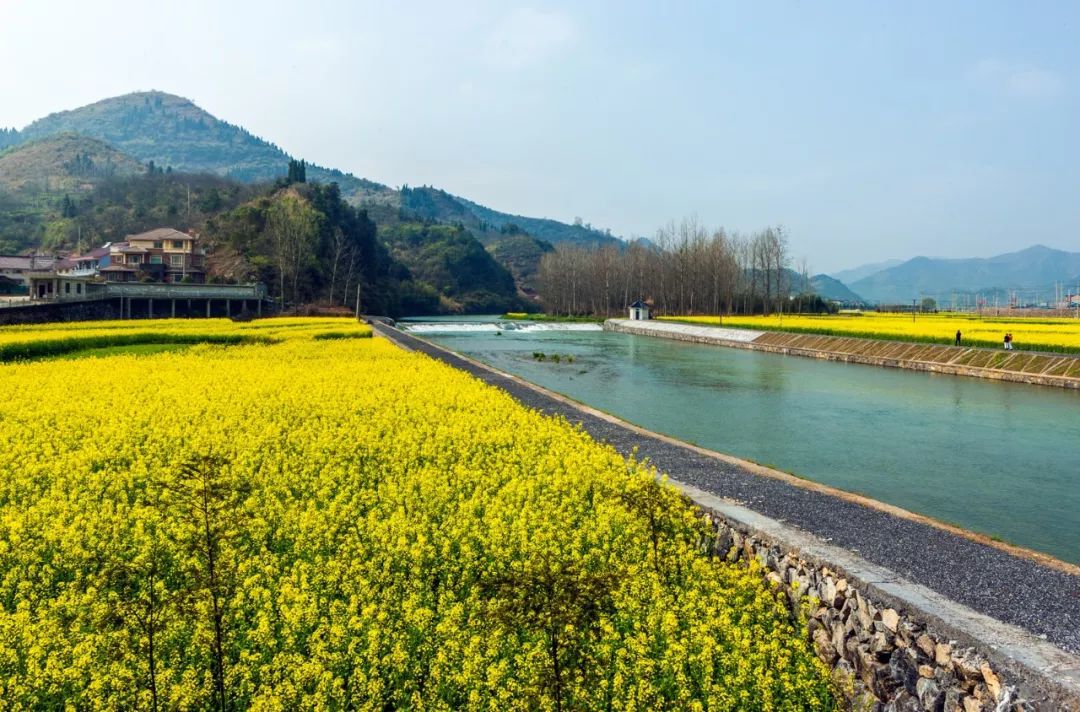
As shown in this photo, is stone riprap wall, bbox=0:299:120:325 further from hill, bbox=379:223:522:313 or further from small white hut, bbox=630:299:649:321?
hill, bbox=379:223:522:313

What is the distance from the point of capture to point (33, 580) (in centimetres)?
663

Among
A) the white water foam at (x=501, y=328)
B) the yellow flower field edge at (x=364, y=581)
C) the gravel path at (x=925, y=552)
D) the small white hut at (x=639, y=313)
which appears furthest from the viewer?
the small white hut at (x=639, y=313)

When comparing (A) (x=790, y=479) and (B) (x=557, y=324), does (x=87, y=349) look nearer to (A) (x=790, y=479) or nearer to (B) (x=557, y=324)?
(A) (x=790, y=479)

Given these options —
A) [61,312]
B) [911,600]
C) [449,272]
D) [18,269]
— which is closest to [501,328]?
[61,312]

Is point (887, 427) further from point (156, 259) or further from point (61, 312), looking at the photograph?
point (156, 259)

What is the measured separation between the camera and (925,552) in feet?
24.8

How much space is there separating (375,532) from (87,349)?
2810 cm

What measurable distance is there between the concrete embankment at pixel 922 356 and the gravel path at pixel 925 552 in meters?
25.9

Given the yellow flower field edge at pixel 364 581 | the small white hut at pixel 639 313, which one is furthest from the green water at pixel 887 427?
the small white hut at pixel 639 313

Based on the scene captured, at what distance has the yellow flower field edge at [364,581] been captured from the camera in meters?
4.94

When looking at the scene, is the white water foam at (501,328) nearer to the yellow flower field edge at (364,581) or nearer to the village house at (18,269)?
the village house at (18,269)

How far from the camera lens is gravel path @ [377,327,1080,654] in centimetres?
617

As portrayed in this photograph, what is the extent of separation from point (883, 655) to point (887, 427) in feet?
51.9

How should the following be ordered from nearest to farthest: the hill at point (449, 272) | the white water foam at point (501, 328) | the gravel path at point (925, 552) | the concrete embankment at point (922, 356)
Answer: the gravel path at point (925, 552) < the concrete embankment at point (922, 356) < the white water foam at point (501, 328) < the hill at point (449, 272)
